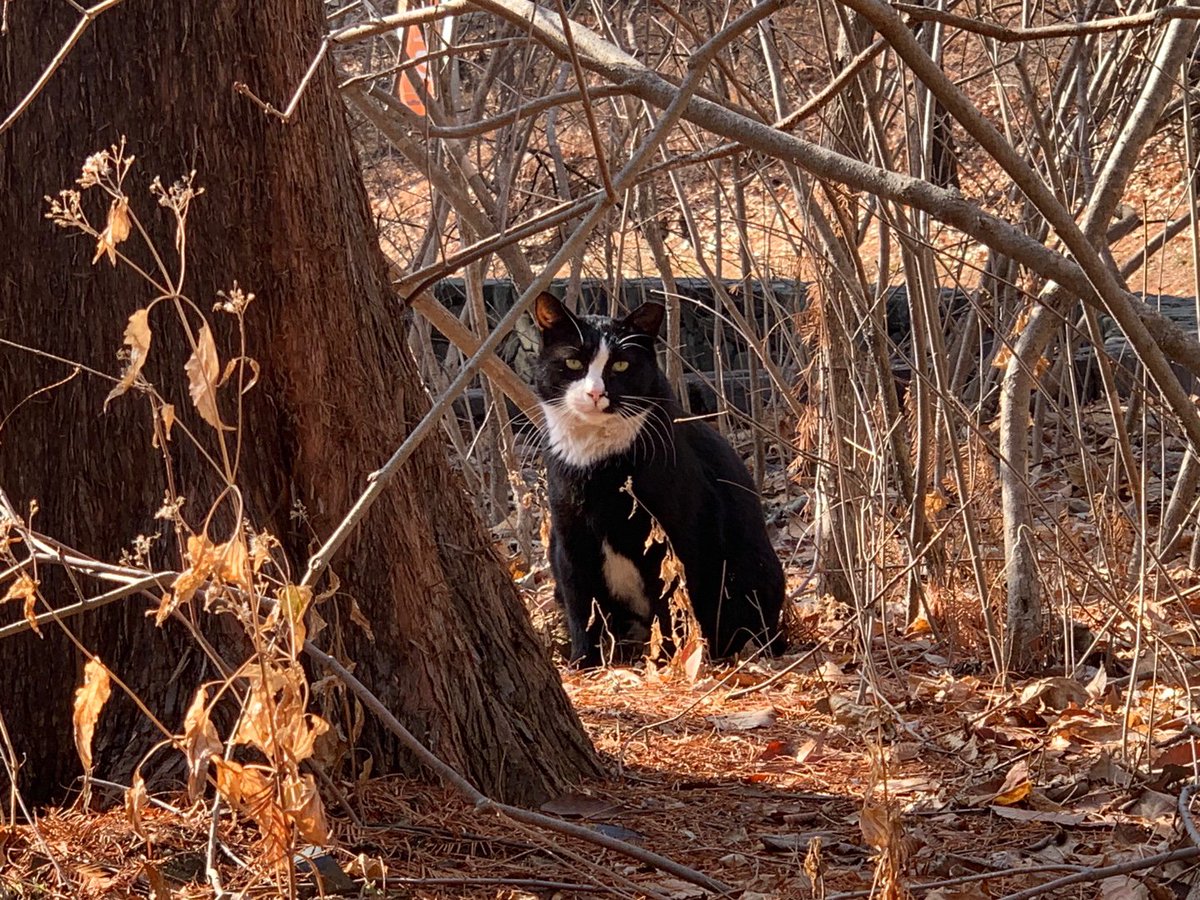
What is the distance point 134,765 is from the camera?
91.4 inches

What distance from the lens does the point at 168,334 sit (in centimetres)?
232

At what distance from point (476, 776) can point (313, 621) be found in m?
0.90

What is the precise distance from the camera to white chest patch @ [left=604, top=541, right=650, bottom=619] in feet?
15.4

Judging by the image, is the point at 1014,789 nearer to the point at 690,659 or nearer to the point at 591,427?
the point at 690,659

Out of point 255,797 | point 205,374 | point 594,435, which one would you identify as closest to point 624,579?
point 594,435

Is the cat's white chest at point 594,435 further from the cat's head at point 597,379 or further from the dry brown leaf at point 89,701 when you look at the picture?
the dry brown leaf at point 89,701

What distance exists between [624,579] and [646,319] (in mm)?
935

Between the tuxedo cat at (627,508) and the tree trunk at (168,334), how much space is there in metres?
2.08

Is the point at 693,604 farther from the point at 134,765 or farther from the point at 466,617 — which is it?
the point at 134,765

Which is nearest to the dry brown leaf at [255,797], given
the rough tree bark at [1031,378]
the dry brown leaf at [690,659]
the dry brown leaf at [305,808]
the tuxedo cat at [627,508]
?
the dry brown leaf at [305,808]

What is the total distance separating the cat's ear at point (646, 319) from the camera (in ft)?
15.3

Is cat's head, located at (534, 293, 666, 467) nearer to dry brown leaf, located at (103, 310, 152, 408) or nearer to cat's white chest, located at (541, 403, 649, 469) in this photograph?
cat's white chest, located at (541, 403, 649, 469)

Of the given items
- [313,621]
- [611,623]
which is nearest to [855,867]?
[313,621]

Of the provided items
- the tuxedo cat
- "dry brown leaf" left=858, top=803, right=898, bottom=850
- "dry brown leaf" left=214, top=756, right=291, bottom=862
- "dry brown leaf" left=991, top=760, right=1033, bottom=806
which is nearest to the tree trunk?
"dry brown leaf" left=214, top=756, right=291, bottom=862
